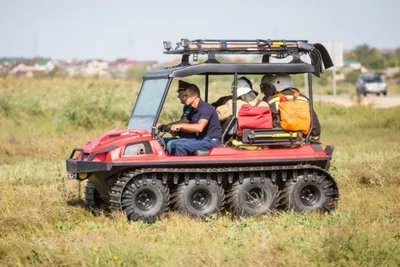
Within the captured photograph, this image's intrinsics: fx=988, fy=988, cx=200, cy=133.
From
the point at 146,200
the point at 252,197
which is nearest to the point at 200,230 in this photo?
the point at 146,200

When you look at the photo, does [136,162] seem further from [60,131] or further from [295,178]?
[60,131]

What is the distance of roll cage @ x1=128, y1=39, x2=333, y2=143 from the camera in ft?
44.7

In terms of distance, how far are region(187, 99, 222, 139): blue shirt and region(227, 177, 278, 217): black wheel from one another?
2.47 feet

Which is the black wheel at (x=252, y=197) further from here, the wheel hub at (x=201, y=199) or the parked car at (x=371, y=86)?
the parked car at (x=371, y=86)

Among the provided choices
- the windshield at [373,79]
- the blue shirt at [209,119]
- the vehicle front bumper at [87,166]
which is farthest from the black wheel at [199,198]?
the windshield at [373,79]

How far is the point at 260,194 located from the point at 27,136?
529 inches

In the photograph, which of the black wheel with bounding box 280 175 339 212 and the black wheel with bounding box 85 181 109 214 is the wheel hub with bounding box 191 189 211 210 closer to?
the black wheel with bounding box 280 175 339 212

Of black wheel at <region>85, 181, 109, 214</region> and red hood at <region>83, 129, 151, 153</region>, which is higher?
red hood at <region>83, 129, 151, 153</region>

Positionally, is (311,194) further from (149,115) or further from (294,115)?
(149,115)

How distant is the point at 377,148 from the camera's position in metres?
22.8

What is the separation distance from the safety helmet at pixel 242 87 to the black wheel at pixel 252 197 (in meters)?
1.27

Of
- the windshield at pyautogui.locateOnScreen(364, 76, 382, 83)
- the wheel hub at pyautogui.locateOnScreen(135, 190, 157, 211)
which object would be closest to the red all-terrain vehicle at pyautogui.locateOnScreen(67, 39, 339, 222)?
the wheel hub at pyautogui.locateOnScreen(135, 190, 157, 211)

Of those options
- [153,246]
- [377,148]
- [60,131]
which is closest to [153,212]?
[153,246]

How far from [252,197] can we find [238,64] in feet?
6.15
